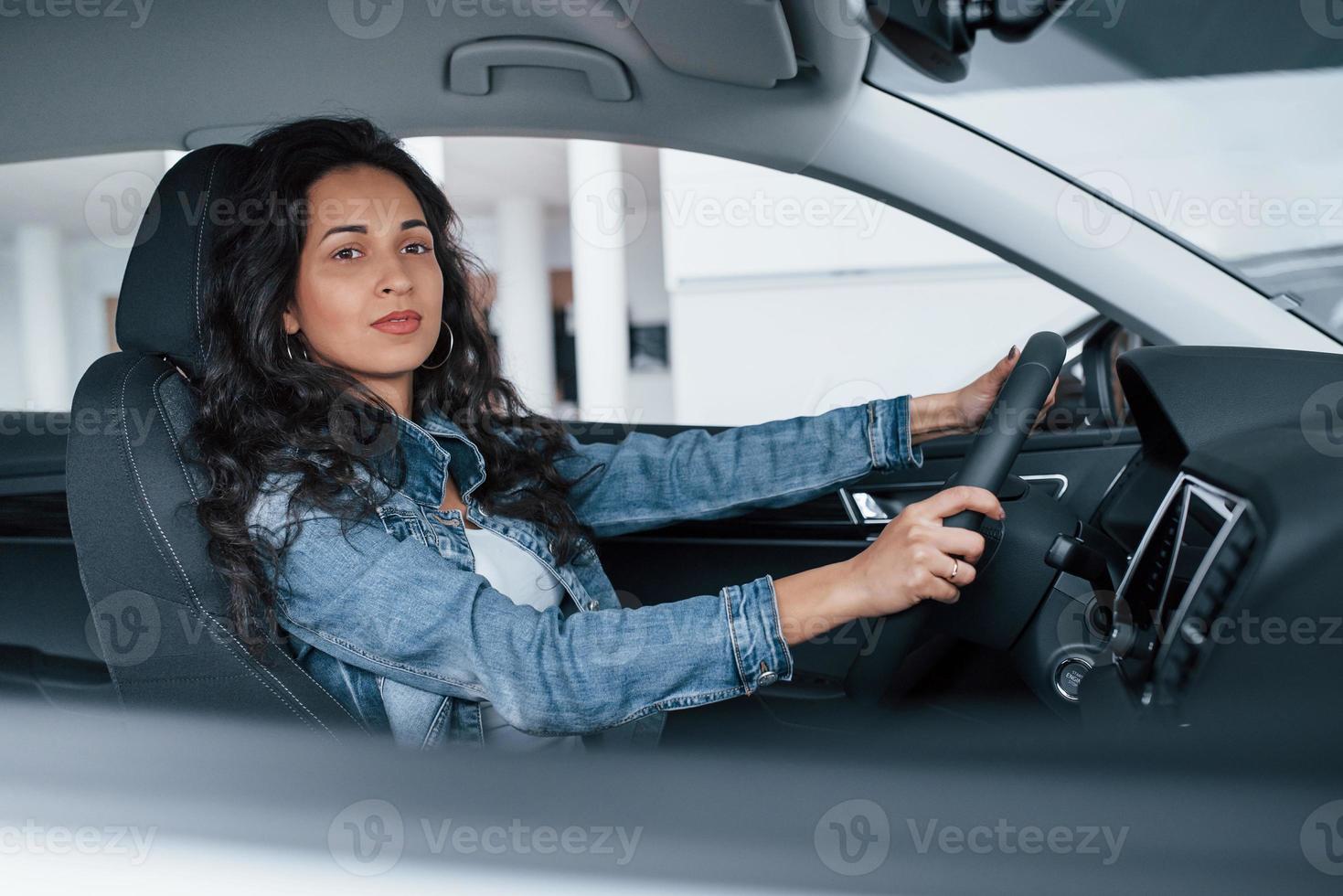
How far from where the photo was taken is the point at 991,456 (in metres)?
0.97

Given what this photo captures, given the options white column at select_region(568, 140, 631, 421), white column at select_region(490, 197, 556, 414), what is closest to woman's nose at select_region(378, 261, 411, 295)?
white column at select_region(568, 140, 631, 421)

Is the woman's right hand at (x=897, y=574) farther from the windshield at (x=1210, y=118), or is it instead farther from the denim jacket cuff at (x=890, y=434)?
the windshield at (x=1210, y=118)

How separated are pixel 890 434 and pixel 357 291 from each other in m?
0.67

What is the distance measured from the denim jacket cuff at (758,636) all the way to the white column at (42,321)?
4.18 m

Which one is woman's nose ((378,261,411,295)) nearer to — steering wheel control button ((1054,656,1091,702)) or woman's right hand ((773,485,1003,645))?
woman's right hand ((773,485,1003,645))

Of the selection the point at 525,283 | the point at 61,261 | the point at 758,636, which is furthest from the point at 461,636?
the point at 525,283

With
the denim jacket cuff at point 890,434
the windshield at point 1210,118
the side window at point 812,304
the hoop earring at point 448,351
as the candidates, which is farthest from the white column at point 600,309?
the denim jacket cuff at point 890,434

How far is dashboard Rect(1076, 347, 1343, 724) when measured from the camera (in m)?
0.63

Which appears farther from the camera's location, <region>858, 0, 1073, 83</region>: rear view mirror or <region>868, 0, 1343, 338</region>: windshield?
<region>868, 0, 1343, 338</region>: windshield

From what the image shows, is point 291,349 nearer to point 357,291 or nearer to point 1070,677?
point 357,291

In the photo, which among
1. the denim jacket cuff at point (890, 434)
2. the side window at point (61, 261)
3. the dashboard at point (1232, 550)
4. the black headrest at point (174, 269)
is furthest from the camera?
the side window at point (61, 261)

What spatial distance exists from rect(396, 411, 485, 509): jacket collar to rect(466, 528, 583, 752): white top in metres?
0.07

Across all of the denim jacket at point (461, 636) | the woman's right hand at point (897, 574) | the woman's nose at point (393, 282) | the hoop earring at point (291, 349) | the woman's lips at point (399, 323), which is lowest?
the denim jacket at point (461, 636)

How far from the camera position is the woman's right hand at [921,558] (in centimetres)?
84
